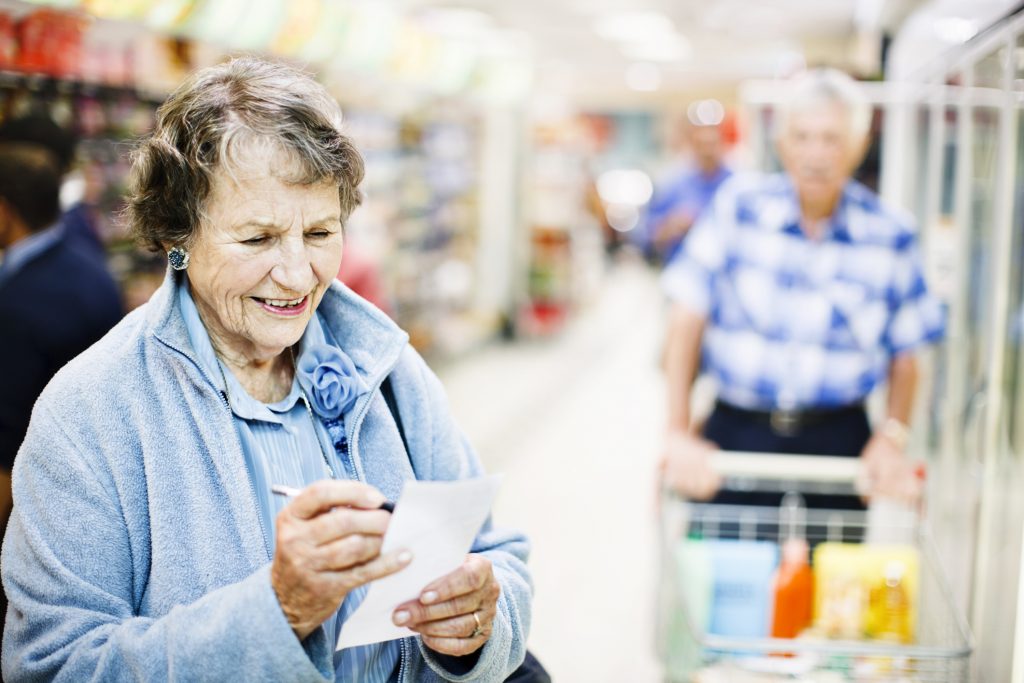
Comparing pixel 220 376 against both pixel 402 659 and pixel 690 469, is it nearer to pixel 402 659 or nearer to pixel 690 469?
pixel 402 659

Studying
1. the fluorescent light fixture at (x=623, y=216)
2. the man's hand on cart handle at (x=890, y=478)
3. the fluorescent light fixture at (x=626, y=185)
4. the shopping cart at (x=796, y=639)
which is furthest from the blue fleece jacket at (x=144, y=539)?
the fluorescent light fixture at (x=626, y=185)

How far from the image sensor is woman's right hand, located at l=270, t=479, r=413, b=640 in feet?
4.02

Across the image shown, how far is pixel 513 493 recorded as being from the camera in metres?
6.24

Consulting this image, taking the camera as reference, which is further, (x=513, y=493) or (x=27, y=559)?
(x=513, y=493)

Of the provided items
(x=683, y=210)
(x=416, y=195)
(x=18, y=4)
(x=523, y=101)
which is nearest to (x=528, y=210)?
(x=523, y=101)

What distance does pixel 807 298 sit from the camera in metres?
3.12

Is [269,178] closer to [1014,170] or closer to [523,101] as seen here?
[1014,170]

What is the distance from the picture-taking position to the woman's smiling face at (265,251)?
4.63ft

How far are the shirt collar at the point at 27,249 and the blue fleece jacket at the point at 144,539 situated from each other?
1.48 meters

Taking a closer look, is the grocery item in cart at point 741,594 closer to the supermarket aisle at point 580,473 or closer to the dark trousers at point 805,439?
the dark trousers at point 805,439

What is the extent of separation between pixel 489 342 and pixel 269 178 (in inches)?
359

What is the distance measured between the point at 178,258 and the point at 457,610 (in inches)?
24.1

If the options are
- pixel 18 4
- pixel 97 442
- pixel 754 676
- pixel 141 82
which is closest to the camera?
pixel 97 442

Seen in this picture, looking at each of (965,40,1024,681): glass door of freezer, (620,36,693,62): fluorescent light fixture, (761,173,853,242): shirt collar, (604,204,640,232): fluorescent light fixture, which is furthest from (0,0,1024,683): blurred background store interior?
(604,204,640,232): fluorescent light fixture
